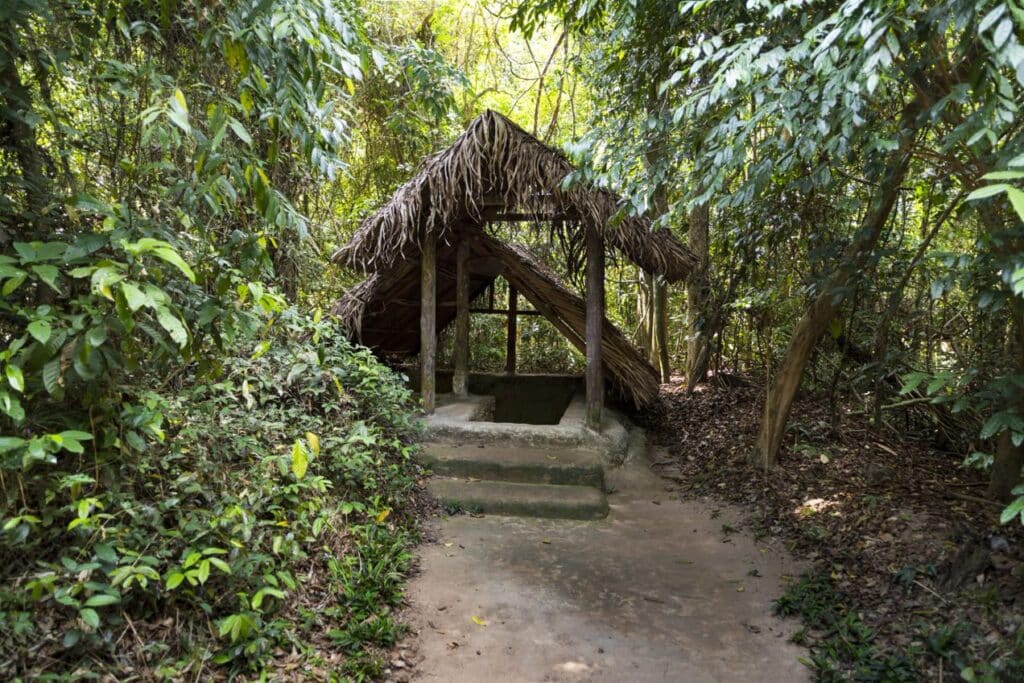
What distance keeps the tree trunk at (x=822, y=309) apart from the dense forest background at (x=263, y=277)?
0.08 ft

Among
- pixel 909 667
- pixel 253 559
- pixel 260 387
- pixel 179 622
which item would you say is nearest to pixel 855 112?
pixel 909 667

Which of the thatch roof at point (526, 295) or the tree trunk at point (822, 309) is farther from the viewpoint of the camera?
the thatch roof at point (526, 295)

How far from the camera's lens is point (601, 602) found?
3.73 metres

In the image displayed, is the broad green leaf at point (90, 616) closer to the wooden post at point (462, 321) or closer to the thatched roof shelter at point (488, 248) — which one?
the thatched roof shelter at point (488, 248)

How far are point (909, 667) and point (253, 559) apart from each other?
297 cm

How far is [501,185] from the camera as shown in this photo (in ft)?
18.6

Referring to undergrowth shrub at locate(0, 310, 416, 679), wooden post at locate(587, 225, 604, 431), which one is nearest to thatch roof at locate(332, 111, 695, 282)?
wooden post at locate(587, 225, 604, 431)

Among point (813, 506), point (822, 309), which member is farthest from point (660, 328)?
point (813, 506)

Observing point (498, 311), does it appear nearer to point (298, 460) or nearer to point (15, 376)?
point (298, 460)

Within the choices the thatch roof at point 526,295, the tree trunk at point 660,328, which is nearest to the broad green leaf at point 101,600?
the thatch roof at point 526,295

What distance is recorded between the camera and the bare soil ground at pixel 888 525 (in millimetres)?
3077

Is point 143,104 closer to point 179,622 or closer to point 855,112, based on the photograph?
point 179,622

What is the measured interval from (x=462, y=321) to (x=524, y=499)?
2.52m

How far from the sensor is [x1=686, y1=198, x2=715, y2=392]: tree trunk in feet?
24.8
